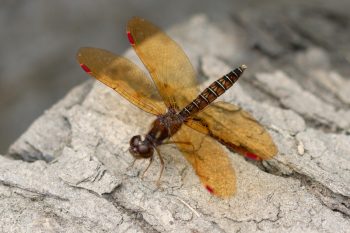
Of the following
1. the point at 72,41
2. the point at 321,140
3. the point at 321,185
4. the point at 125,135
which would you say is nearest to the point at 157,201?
the point at 125,135

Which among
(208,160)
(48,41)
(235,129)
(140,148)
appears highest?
(235,129)

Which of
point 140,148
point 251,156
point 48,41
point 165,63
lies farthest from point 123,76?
point 48,41

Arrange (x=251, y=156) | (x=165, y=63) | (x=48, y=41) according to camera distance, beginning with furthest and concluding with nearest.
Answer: (x=48, y=41) < (x=165, y=63) < (x=251, y=156)

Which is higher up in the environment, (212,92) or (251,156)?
(212,92)

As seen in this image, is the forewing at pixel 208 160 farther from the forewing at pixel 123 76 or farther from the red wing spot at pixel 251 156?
the forewing at pixel 123 76

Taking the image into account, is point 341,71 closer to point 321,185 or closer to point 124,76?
point 321,185

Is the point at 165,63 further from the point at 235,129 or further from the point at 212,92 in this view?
the point at 235,129
